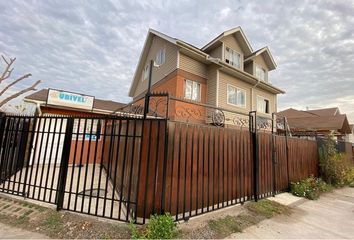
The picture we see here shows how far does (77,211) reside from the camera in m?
3.89

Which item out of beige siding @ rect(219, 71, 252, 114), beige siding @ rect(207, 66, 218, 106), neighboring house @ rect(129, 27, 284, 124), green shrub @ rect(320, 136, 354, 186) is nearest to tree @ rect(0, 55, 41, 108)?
neighboring house @ rect(129, 27, 284, 124)

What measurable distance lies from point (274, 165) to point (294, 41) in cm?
812

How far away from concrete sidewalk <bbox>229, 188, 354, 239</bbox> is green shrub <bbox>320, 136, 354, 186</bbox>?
3.00m

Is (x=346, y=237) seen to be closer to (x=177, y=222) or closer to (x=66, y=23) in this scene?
(x=177, y=222)

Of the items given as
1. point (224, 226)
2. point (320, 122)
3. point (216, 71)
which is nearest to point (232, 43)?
point (216, 71)

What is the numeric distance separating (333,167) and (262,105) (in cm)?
742

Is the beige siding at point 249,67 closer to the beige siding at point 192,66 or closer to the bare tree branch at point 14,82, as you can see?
the beige siding at point 192,66

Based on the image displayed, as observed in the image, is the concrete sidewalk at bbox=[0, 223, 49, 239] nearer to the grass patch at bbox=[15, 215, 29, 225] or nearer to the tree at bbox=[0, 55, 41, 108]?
the grass patch at bbox=[15, 215, 29, 225]

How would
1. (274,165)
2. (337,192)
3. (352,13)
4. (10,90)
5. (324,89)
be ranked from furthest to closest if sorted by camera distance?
(324,89) → (10,90) → (337,192) → (352,13) → (274,165)

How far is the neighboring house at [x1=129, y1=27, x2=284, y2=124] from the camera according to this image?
11352 mm

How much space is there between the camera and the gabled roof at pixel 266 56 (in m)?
14.8

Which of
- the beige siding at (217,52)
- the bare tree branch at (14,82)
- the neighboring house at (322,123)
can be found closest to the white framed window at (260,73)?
the beige siding at (217,52)

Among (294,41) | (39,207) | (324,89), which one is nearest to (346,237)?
(39,207)

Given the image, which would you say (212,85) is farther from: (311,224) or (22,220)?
(22,220)
